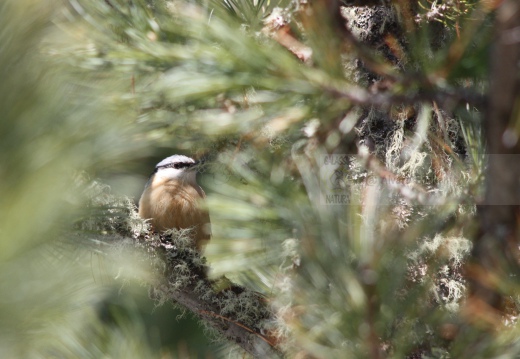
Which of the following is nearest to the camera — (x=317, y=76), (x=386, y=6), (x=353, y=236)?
(x=353, y=236)

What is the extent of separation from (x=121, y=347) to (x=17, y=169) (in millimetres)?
1144

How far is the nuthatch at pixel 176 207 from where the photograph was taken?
2.46m

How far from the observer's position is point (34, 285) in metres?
0.76

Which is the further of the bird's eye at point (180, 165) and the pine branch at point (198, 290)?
the bird's eye at point (180, 165)

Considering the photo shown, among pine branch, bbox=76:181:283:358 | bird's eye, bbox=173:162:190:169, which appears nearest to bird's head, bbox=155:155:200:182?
bird's eye, bbox=173:162:190:169

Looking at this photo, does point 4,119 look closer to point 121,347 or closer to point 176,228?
point 121,347

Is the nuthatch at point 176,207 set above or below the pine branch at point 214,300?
below

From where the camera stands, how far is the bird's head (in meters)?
2.80

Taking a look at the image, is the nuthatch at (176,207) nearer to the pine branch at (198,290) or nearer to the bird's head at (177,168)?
the bird's head at (177,168)

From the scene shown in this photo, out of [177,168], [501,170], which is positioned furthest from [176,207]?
[501,170]

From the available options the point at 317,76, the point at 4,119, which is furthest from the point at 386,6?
the point at 4,119

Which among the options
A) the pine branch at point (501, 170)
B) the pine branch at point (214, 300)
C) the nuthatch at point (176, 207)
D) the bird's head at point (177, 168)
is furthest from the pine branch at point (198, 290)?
the bird's head at point (177, 168)

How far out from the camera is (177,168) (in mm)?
2855

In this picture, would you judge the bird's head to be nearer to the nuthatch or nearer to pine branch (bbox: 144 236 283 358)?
the nuthatch
